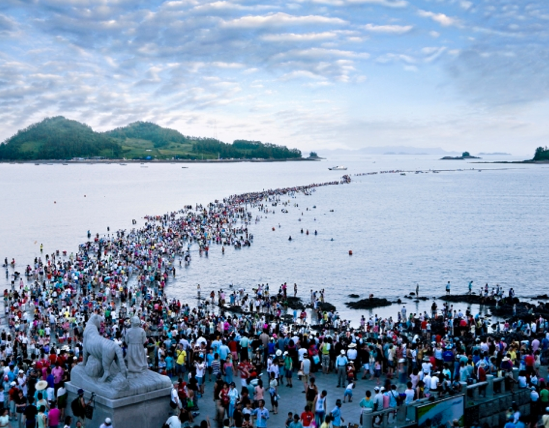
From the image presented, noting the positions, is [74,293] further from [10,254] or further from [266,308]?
[10,254]

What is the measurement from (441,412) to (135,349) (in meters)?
7.47

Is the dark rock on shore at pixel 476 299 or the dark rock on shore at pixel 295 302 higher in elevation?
the dark rock on shore at pixel 476 299

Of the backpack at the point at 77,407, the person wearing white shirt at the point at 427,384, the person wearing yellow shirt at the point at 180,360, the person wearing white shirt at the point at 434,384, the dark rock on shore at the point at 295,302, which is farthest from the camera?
the dark rock on shore at the point at 295,302

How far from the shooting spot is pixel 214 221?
76500 mm

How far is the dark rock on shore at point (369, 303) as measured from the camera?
3684 centimetres

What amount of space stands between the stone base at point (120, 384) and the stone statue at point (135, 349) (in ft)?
0.65


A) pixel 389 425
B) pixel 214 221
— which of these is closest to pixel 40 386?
pixel 389 425

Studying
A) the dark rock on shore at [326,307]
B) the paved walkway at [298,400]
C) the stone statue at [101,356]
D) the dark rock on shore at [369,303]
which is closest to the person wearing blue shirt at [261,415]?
the paved walkway at [298,400]

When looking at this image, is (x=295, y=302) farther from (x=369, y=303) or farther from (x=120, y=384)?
(x=120, y=384)

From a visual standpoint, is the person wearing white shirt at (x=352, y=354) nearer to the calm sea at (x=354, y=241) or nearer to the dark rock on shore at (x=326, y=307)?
the calm sea at (x=354, y=241)

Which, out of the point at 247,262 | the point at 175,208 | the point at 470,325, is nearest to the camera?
the point at 470,325

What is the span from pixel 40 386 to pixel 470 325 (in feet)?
68.0

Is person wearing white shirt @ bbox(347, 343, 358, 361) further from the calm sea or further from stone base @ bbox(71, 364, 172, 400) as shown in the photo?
the calm sea

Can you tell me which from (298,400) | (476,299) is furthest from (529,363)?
(476,299)
